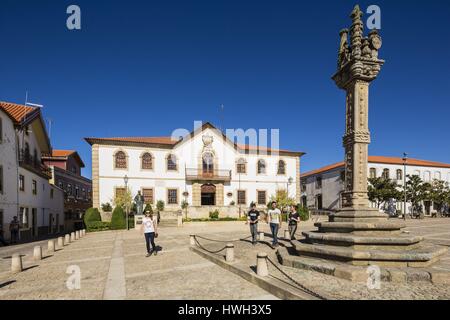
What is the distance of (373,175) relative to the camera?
41500 millimetres

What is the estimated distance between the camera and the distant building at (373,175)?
41750 millimetres

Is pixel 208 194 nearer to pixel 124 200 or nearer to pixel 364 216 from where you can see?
pixel 124 200

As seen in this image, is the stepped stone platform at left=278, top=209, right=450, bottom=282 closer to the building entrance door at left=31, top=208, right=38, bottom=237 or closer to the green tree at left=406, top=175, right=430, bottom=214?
the building entrance door at left=31, top=208, right=38, bottom=237

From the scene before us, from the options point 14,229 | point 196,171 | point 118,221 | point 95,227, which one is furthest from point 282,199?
point 14,229

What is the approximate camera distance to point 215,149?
110 feet

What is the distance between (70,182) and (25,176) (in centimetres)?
1576

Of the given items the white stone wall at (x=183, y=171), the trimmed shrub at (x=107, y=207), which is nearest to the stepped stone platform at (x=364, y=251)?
the trimmed shrub at (x=107, y=207)

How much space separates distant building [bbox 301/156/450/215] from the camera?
41.8m

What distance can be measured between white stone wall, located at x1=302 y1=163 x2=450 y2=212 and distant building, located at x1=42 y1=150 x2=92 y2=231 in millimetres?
34474

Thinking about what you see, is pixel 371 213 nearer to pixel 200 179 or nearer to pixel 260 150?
pixel 200 179

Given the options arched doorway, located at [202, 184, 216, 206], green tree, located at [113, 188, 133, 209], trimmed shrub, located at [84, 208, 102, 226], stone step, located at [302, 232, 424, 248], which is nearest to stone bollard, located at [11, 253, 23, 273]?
stone step, located at [302, 232, 424, 248]

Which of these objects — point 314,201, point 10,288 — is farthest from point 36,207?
point 314,201

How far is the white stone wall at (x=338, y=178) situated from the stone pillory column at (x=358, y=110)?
3418 centimetres
